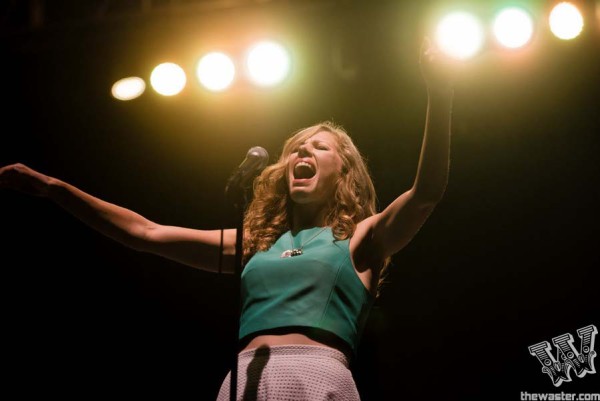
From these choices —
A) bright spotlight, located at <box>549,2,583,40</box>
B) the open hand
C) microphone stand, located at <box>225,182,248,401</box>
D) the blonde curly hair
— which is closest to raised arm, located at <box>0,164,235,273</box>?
the blonde curly hair

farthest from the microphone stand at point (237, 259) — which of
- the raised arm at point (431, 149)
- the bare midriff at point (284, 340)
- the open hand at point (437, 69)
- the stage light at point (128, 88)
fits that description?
the stage light at point (128, 88)

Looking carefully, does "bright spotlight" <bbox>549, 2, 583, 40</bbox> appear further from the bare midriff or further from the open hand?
the bare midriff

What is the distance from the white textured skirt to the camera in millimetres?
1610

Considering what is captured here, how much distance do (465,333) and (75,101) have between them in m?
2.44

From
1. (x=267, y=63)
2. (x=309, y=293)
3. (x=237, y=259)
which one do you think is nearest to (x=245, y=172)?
(x=237, y=259)

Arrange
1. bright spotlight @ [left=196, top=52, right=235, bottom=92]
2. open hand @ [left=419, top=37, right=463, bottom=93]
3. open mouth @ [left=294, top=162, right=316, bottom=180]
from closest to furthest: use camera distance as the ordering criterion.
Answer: open hand @ [left=419, top=37, right=463, bottom=93], open mouth @ [left=294, top=162, right=316, bottom=180], bright spotlight @ [left=196, top=52, right=235, bottom=92]

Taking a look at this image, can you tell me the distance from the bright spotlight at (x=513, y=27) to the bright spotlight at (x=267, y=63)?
0.97m

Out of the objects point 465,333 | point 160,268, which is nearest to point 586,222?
point 465,333

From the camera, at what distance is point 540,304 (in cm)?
316

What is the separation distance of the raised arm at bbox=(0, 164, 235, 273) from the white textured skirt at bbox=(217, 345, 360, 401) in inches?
18.7

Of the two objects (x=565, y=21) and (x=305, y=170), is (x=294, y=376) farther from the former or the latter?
(x=565, y=21)

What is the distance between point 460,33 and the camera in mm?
2850

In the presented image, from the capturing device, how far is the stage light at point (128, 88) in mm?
3404

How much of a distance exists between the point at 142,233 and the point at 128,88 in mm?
1552
